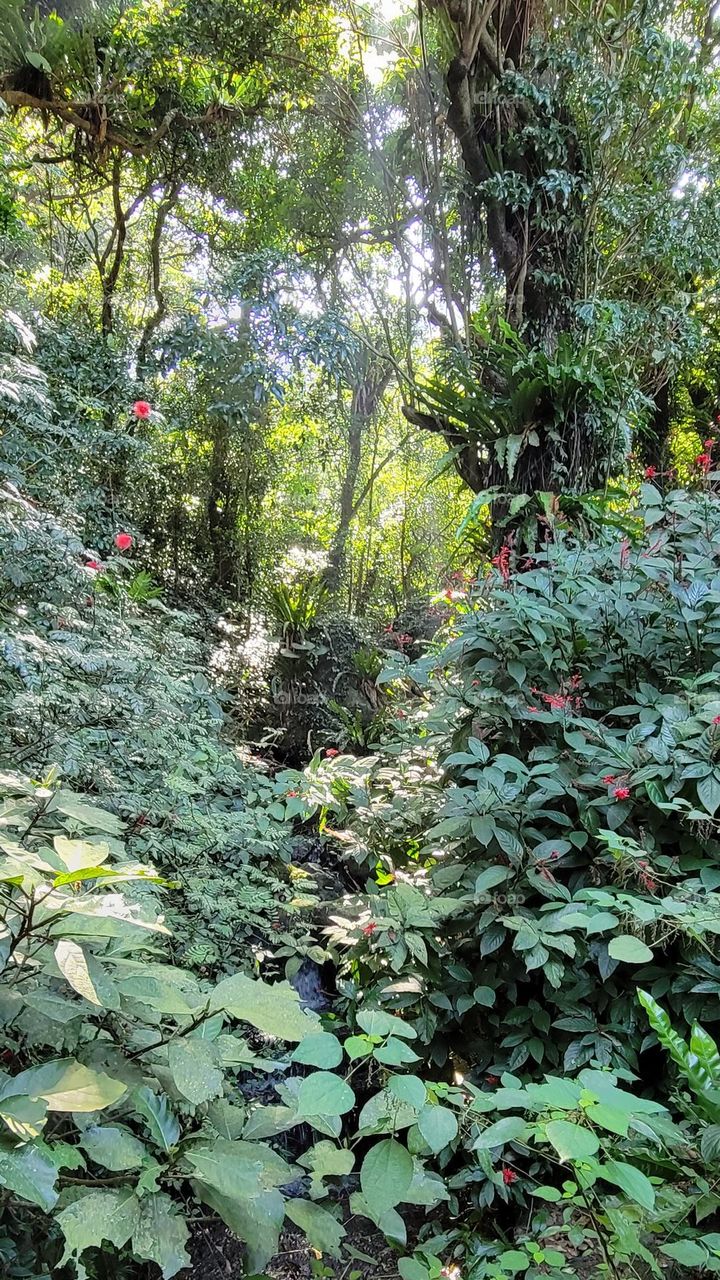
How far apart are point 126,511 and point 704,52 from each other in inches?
195

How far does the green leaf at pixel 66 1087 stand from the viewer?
596mm

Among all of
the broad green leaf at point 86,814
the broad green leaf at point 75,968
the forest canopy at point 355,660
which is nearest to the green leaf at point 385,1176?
the forest canopy at point 355,660

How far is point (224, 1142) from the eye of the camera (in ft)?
2.28

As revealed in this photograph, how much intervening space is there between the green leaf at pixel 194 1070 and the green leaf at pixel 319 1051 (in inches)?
3.4

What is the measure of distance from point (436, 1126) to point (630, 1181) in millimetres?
205

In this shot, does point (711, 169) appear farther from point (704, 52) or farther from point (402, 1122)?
point (402, 1122)

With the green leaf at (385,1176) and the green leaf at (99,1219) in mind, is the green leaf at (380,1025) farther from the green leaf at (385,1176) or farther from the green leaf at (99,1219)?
the green leaf at (99,1219)

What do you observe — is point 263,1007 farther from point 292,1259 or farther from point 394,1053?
point 292,1259

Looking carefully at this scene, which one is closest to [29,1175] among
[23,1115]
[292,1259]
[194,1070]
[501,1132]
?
[23,1115]

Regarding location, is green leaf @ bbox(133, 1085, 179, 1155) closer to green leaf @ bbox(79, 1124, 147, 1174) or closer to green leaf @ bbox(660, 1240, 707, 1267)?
green leaf @ bbox(79, 1124, 147, 1174)

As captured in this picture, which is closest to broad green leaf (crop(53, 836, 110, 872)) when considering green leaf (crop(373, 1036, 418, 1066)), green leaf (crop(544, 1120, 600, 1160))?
green leaf (crop(373, 1036, 418, 1066))

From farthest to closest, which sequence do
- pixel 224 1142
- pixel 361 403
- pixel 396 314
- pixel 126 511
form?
pixel 361 403
pixel 396 314
pixel 126 511
pixel 224 1142

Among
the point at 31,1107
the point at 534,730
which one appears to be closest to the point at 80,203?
the point at 534,730

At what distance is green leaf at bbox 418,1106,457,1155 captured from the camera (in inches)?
26.6
